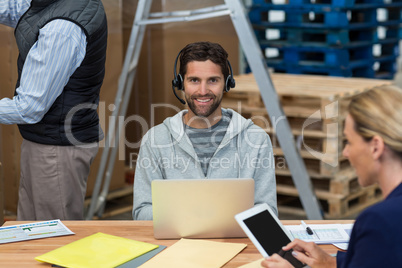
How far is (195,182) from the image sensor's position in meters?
2.43

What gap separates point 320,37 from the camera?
651 cm

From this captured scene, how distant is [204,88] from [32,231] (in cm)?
109

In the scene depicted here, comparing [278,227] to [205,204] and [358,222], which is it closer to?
[205,204]

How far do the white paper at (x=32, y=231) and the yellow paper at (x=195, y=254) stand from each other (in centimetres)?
52

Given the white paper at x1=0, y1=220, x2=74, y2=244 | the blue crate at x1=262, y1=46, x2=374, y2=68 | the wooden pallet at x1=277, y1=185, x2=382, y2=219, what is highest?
the blue crate at x1=262, y1=46, x2=374, y2=68

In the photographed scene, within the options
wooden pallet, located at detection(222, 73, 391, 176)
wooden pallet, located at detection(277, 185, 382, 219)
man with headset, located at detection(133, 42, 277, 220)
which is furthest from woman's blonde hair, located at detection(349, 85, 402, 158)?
wooden pallet, located at detection(277, 185, 382, 219)

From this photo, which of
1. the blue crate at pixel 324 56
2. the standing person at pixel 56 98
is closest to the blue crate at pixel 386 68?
the blue crate at pixel 324 56

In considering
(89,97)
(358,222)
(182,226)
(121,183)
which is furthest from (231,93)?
(358,222)

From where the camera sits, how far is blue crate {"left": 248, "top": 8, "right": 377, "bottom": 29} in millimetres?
5836

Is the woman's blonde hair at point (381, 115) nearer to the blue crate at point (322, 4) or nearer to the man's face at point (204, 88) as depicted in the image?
the man's face at point (204, 88)

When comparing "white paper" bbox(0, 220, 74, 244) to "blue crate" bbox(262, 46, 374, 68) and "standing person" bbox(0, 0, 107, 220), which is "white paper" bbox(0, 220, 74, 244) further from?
"blue crate" bbox(262, 46, 374, 68)

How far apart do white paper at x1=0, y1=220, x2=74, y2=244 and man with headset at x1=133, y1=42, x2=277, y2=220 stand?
1.29ft

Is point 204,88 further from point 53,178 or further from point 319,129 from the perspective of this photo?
point 319,129

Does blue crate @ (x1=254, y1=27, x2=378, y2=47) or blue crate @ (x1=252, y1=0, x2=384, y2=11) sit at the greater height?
blue crate @ (x1=252, y1=0, x2=384, y2=11)
